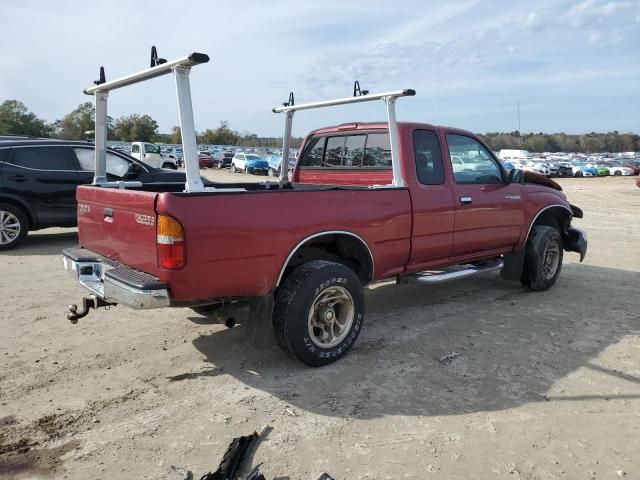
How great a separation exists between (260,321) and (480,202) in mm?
2806

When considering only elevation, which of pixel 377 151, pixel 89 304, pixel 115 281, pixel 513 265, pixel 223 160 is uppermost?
pixel 223 160

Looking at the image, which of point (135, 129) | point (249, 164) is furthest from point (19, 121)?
point (249, 164)

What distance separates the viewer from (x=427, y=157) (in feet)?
16.9

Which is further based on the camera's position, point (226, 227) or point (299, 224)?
point (299, 224)

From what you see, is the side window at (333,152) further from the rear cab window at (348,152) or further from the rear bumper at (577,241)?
the rear bumper at (577,241)

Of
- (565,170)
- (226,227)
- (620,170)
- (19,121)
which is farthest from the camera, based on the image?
(19,121)

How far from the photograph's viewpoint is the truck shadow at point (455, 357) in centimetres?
368

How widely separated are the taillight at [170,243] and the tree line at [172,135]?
334cm

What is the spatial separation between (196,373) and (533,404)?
2.41 meters

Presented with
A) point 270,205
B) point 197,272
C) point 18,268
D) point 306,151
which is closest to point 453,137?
point 306,151

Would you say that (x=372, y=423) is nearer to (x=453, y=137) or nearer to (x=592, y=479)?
(x=592, y=479)

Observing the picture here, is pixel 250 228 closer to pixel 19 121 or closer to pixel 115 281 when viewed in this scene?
pixel 115 281

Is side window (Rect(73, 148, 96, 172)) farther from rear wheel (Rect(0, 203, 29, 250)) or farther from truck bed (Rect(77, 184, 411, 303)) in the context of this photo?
truck bed (Rect(77, 184, 411, 303))

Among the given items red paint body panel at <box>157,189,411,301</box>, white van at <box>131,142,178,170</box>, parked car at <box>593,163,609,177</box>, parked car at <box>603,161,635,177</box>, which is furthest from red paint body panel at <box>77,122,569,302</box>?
parked car at <box>603,161,635,177</box>
